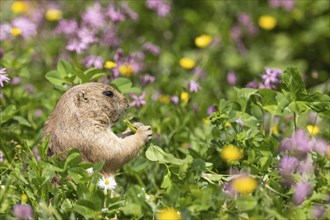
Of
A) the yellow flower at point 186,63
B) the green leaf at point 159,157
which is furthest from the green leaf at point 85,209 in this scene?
the yellow flower at point 186,63

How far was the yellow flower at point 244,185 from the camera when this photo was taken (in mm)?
3006

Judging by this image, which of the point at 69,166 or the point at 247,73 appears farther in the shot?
the point at 247,73

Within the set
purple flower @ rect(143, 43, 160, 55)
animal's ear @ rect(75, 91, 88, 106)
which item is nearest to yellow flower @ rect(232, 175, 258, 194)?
animal's ear @ rect(75, 91, 88, 106)

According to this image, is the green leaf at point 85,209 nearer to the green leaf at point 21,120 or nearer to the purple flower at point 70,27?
the green leaf at point 21,120

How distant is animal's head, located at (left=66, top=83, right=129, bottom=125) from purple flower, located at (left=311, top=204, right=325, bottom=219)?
1.17 m

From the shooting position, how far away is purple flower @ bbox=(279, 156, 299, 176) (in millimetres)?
3273

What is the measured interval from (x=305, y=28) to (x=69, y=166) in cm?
397

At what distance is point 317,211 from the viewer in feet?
9.80

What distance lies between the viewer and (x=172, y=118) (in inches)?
176

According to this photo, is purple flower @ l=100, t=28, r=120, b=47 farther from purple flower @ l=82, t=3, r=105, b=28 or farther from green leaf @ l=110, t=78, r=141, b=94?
green leaf @ l=110, t=78, r=141, b=94

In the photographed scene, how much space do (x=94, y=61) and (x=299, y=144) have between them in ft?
5.23

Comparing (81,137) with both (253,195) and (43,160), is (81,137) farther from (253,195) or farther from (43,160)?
(253,195)

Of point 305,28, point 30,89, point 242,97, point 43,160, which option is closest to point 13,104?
point 30,89

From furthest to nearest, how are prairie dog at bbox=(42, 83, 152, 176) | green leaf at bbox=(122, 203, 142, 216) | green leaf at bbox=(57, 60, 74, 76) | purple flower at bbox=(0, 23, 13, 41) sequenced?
purple flower at bbox=(0, 23, 13, 41), green leaf at bbox=(57, 60, 74, 76), prairie dog at bbox=(42, 83, 152, 176), green leaf at bbox=(122, 203, 142, 216)
